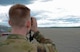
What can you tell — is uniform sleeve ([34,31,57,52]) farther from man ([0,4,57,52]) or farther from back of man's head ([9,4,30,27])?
back of man's head ([9,4,30,27])

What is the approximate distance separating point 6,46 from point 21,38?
0.17m

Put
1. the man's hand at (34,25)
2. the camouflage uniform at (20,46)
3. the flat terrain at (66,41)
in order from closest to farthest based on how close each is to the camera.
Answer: the camouflage uniform at (20,46), the man's hand at (34,25), the flat terrain at (66,41)

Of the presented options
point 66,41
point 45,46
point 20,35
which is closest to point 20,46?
point 20,35

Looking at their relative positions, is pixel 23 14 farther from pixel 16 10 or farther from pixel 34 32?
pixel 34 32

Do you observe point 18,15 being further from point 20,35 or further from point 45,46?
point 45,46

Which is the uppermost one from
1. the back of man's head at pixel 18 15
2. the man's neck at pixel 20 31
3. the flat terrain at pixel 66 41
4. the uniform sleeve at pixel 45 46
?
the back of man's head at pixel 18 15

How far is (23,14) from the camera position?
3352 millimetres

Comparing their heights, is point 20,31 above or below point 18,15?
below

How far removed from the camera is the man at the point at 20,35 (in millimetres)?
3299

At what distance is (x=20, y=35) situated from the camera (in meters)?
3.28

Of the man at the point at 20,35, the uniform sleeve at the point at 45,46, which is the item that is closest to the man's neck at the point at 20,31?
the man at the point at 20,35

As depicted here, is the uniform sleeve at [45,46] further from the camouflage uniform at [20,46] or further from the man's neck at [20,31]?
the man's neck at [20,31]

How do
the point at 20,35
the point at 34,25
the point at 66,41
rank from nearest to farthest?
the point at 20,35
the point at 34,25
the point at 66,41

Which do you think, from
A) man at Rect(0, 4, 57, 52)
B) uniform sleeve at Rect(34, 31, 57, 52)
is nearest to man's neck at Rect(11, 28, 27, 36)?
man at Rect(0, 4, 57, 52)
